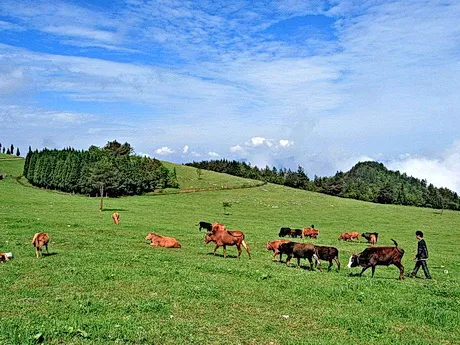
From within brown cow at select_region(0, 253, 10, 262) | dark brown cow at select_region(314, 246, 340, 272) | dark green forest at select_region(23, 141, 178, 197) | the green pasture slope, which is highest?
dark green forest at select_region(23, 141, 178, 197)

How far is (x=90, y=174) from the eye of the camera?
88562 mm

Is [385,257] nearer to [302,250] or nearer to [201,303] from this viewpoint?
[302,250]

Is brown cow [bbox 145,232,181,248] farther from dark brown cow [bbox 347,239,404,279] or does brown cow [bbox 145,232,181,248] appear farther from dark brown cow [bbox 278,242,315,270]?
dark brown cow [bbox 347,239,404,279]

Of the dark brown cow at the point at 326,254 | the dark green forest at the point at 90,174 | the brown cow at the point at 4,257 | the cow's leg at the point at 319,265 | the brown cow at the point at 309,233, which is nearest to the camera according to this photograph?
the brown cow at the point at 4,257

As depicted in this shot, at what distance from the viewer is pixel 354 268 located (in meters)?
22.7

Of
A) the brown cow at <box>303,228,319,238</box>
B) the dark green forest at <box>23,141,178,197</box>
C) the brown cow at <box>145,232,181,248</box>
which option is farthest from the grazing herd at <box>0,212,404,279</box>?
the dark green forest at <box>23,141,178,197</box>

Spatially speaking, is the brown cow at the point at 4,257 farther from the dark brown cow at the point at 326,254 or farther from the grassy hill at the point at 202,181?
the grassy hill at the point at 202,181

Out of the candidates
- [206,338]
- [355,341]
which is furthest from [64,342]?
[355,341]

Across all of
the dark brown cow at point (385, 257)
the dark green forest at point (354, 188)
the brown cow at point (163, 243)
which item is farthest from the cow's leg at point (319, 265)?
the dark green forest at point (354, 188)

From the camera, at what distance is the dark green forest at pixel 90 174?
9356 cm

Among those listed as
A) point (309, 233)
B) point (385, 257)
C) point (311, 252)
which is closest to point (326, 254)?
point (311, 252)

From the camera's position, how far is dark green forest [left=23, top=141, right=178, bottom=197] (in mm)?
93562

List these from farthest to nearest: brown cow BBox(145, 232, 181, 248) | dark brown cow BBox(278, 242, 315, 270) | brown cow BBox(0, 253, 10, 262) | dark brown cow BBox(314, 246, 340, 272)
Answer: brown cow BBox(145, 232, 181, 248), dark brown cow BBox(314, 246, 340, 272), dark brown cow BBox(278, 242, 315, 270), brown cow BBox(0, 253, 10, 262)

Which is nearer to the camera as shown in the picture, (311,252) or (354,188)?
(311,252)
